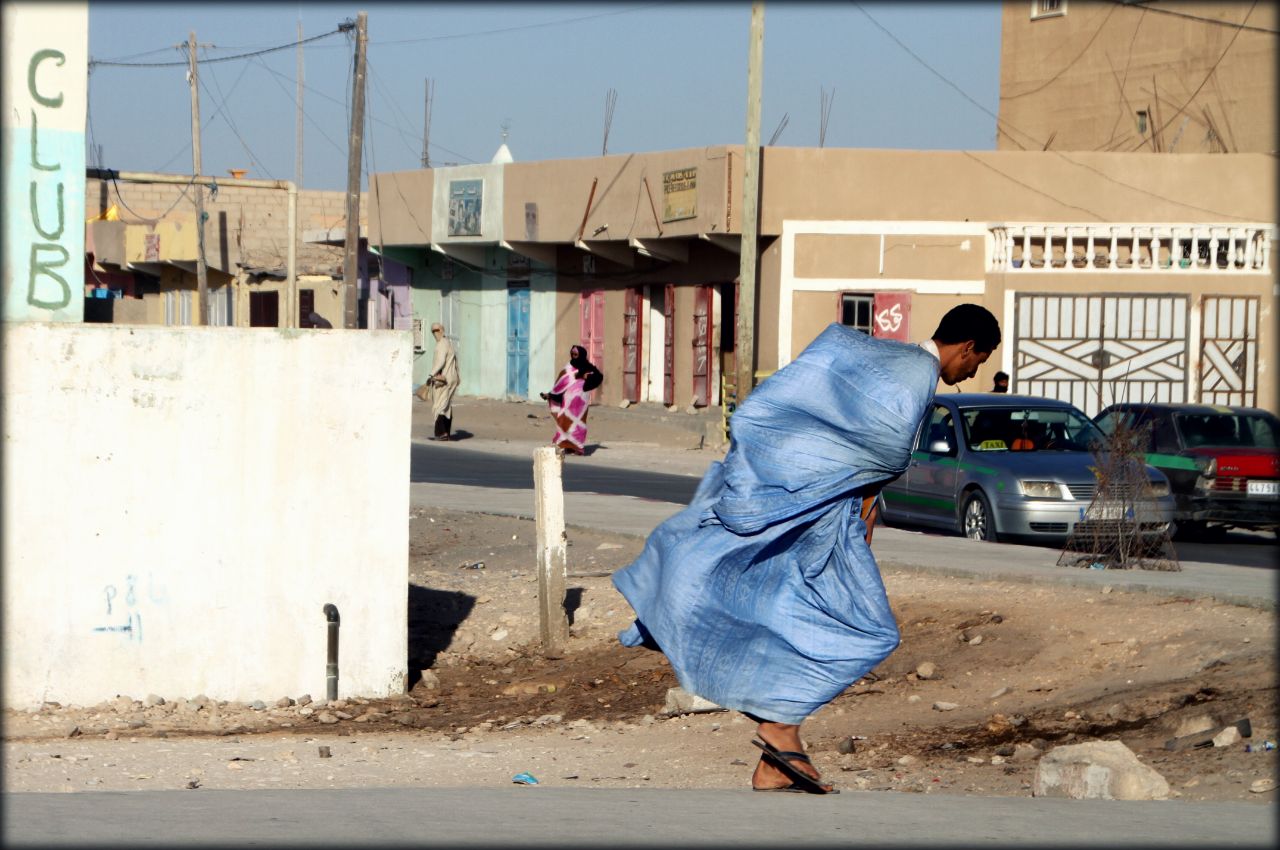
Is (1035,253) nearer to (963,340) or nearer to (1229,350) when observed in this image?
(1229,350)

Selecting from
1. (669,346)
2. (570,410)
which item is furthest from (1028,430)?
(669,346)

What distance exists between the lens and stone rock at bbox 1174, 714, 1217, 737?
7461mm

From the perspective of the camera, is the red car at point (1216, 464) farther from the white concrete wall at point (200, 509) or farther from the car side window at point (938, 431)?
the white concrete wall at point (200, 509)

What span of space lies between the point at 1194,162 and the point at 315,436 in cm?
2322

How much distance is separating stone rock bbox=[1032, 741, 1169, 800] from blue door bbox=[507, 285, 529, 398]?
31.0m

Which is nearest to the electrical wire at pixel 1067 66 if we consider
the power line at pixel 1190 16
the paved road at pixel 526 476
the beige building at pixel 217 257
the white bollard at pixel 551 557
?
the power line at pixel 1190 16

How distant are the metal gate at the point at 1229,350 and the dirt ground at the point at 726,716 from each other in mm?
18905

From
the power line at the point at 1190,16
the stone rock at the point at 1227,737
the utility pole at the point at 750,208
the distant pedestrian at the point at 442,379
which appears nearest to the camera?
the stone rock at the point at 1227,737

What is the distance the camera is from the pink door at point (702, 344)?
32125 mm

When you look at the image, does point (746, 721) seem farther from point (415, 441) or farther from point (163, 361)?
point (415, 441)

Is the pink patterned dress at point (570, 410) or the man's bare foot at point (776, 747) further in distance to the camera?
the pink patterned dress at point (570, 410)

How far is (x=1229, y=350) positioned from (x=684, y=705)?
2228 centimetres

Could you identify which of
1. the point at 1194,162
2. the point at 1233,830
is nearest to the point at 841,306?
the point at 1194,162

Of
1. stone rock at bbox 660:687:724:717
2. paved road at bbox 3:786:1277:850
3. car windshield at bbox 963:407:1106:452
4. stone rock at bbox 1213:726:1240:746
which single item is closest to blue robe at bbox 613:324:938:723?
paved road at bbox 3:786:1277:850
